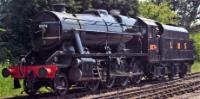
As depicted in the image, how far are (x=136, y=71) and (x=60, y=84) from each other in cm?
627

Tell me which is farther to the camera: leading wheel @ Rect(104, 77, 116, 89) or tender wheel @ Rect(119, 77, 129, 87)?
tender wheel @ Rect(119, 77, 129, 87)

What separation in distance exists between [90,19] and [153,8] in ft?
101

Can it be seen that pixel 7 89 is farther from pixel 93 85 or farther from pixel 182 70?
pixel 182 70

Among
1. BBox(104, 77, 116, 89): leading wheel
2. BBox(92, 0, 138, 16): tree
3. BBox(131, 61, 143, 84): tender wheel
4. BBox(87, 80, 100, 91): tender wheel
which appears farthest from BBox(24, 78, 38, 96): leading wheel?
BBox(92, 0, 138, 16): tree

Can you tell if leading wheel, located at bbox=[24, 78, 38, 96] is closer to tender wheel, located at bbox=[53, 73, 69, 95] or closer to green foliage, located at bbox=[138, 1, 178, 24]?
tender wheel, located at bbox=[53, 73, 69, 95]

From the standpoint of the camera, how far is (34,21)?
17438 mm

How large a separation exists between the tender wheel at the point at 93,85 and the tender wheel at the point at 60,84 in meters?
1.52

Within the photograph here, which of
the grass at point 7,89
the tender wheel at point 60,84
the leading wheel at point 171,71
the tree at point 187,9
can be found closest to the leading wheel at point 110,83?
the tender wheel at point 60,84

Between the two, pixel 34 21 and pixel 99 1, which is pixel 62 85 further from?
pixel 99 1

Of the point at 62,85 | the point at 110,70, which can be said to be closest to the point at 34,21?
the point at 62,85

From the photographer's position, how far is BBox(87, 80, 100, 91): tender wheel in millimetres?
18125

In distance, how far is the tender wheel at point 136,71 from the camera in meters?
21.5

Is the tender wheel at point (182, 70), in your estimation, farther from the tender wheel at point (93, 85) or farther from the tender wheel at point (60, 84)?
the tender wheel at point (60, 84)

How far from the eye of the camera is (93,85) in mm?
18422
